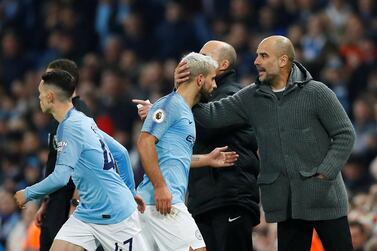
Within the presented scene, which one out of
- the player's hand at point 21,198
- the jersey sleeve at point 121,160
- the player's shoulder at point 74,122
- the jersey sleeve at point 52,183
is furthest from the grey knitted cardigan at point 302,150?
the player's hand at point 21,198

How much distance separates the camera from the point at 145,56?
16797mm

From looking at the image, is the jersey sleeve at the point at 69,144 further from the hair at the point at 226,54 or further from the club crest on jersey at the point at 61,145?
the hair at the point at 226,54

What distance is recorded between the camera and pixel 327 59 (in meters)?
13.8

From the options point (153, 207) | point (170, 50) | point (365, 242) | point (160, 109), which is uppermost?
point (170, 50)

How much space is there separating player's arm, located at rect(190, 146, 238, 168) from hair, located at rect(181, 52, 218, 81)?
62cm

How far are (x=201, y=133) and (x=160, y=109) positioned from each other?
866 millimetres

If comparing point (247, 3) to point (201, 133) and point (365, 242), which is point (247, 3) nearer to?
point (365, 242)

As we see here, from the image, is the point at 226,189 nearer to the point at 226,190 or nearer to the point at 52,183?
the point at 226,190

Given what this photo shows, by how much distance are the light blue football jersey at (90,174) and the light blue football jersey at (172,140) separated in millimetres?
225

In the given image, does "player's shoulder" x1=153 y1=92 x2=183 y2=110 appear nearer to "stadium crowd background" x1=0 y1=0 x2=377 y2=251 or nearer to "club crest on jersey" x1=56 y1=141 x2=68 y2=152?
"club crest on jersey" x1=56 y1=141 x2=68 y2=152

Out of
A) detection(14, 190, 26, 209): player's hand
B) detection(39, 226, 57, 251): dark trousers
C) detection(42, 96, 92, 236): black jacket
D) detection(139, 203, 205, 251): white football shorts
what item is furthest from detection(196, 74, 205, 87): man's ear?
detection(39, 226, 57, 251): dark trousers

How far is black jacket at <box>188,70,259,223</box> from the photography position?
863cm

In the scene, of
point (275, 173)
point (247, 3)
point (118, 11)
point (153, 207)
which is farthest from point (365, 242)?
point (118, 11)

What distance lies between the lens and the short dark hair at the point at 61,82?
809 centimetres
